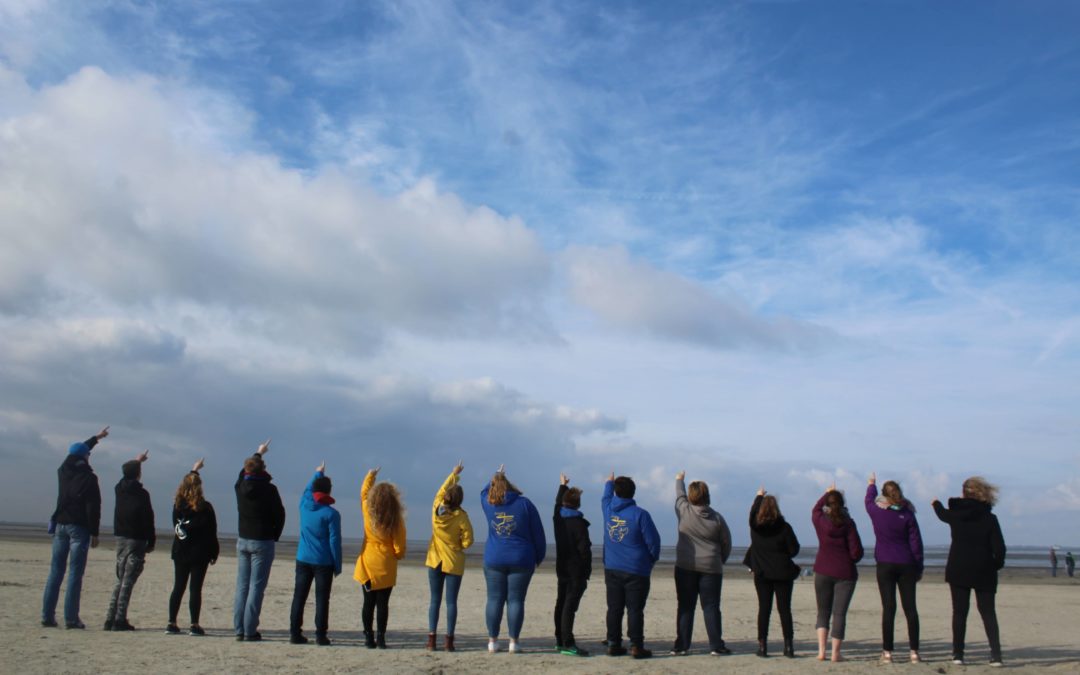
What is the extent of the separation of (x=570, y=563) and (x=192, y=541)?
4036 millimetres

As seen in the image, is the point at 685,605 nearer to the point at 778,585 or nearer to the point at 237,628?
the point at 778,585

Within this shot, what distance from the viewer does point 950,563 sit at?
28.4 ft

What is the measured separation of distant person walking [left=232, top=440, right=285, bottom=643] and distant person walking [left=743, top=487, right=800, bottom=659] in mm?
4976

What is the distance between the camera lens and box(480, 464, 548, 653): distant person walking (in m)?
8.42

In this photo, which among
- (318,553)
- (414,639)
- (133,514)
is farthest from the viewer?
(414,639)

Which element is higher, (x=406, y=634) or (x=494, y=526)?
(x=494, y=526)

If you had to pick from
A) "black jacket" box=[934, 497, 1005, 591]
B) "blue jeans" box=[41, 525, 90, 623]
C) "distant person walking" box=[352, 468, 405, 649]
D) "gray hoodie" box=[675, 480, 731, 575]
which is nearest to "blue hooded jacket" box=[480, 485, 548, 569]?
"distant person walking" box=[352, 468, 405, 649]

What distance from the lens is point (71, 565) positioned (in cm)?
895

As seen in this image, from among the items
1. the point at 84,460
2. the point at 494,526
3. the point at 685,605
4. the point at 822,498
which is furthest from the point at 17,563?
the point at 822,498

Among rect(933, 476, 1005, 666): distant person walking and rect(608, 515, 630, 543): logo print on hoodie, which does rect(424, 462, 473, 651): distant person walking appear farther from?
rect(933, 476, 1005, 666): distant person walking

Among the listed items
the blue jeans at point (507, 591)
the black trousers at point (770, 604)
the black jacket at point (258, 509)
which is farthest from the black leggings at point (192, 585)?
the black trousers at point (770, 604)

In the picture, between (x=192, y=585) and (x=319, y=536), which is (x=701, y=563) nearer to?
(x=319, y=536)

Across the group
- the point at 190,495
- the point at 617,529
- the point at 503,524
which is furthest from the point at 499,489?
the point at 190,495

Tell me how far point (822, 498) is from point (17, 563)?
18389mm
